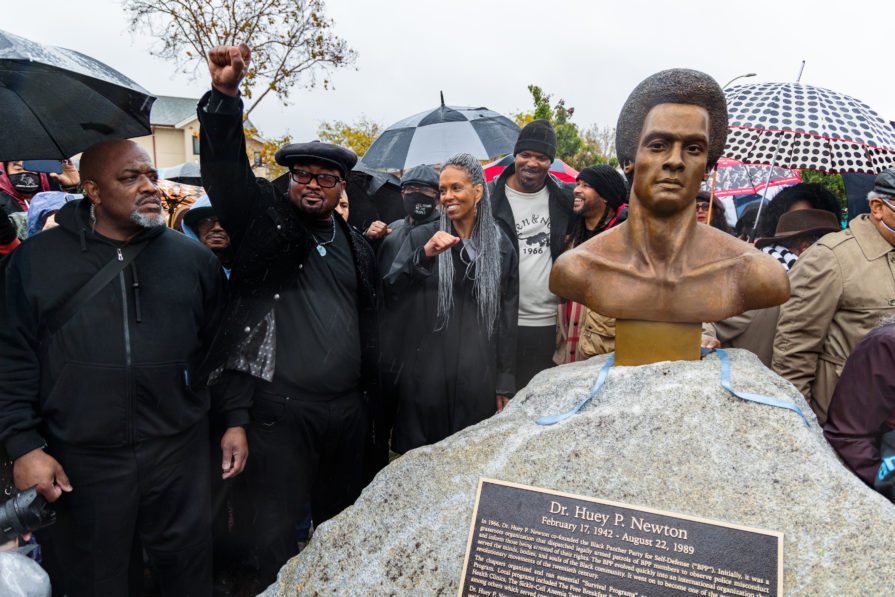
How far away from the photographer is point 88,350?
225cm

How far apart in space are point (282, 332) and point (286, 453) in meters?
0.57

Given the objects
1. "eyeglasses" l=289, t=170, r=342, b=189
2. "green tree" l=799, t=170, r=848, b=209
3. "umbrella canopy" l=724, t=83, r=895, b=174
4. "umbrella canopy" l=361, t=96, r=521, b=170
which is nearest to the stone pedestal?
"eyeglasses" l=289, t=170, r=342, b=189

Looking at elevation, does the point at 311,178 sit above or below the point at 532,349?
above

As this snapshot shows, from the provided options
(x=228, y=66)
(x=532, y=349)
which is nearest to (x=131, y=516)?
(x=228, y=66)

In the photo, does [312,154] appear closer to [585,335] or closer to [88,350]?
[88,350]

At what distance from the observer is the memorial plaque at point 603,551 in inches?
66.3

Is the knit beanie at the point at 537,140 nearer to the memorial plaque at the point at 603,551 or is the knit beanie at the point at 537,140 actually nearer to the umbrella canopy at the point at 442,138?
the umbrella canopy at the point at 442,138

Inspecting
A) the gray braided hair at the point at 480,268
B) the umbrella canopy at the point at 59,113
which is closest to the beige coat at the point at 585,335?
the gray braided hair at the point at 480,268

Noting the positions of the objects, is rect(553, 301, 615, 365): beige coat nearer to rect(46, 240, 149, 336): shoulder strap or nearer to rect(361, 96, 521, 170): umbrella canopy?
rect(361, 96, 521, 170): umbrella canopy

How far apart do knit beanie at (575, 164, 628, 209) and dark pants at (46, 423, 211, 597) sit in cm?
255

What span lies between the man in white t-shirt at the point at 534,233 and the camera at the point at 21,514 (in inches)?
96.5

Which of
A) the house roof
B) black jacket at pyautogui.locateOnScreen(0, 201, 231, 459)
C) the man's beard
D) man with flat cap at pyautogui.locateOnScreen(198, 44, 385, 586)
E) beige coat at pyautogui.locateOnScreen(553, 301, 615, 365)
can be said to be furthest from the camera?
the house roof

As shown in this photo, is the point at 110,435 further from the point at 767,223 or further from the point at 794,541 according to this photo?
the point at 767,223

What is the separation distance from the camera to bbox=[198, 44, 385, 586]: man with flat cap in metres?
2.49
